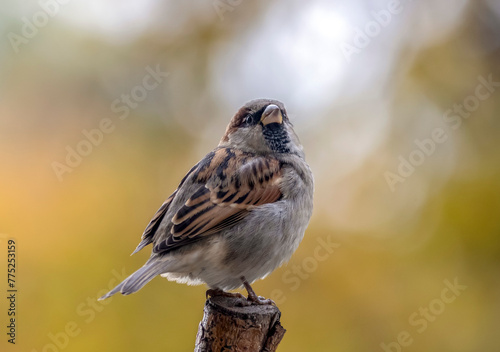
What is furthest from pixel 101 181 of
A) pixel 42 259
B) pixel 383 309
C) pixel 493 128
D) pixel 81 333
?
pixel 493 128

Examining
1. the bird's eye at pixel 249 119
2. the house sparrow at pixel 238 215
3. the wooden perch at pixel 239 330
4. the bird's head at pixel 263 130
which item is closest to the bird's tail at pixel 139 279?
the house sparrow at pixel 238 215

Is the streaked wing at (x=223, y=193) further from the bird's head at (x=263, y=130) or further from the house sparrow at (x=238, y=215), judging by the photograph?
the bird's head at (x=263, y=130)

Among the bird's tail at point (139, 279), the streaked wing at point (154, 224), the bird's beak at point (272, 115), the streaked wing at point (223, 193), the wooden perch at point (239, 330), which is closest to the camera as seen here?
the bird's tail at point (139, 279)

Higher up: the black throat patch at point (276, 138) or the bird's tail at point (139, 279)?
the black throat patch at point (276, 138)

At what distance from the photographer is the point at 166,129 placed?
4.22 m

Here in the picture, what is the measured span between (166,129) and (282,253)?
62.2 inches

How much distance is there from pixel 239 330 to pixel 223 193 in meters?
0.75

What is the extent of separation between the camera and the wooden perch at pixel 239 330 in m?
2.60

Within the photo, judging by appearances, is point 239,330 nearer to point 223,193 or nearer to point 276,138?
point 223,193

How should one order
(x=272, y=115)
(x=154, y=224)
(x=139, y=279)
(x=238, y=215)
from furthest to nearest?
(x=272, y=115), (x=154, y=224), (x=238, y=215), (x=139, y=279)

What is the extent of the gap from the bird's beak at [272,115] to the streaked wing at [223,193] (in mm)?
232

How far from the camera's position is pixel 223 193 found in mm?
3051

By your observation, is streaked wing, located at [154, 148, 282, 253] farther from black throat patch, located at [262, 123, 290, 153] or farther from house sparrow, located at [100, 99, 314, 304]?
black throat patch, located at [262, 123, 290, 153]

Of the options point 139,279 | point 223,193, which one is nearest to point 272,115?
point 223,193
